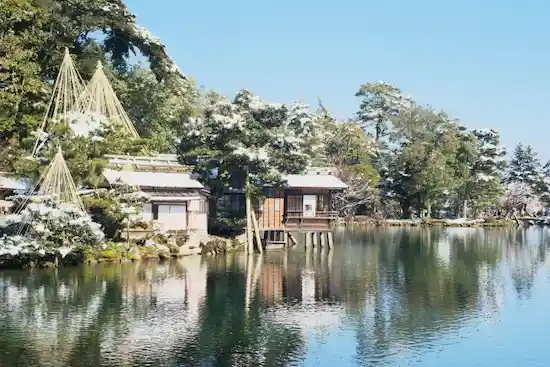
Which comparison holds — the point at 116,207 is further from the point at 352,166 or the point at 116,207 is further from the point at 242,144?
the point at 352,166

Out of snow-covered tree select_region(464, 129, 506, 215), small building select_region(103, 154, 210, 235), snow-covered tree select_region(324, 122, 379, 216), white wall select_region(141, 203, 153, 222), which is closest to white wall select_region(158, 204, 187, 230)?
small building select_region(103, 154, 210, 235)

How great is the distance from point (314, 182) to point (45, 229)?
20.8 metres

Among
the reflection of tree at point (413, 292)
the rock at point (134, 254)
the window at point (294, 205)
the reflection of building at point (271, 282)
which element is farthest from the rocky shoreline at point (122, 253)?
the reflection of tree at point (413, 292)

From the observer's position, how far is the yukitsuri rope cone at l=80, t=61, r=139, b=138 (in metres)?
41.1

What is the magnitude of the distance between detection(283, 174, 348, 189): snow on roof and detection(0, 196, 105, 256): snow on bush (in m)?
16.5

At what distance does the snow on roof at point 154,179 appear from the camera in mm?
36938

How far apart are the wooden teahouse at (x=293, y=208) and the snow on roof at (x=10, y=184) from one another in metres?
13.2

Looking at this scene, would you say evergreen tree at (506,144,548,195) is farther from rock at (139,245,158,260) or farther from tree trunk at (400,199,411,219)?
rock at (139,245,158,260)

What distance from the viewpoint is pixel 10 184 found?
117 feet

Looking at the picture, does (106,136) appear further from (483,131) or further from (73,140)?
(483,131)

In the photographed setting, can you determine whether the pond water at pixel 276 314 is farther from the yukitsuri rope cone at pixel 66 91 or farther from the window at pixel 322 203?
the yukitsuri rope cone at pixel 66 91

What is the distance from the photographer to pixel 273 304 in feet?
78.7

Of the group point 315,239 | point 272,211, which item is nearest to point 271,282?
point 272,211

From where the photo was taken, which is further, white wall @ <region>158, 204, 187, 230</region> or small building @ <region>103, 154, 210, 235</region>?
white wall @ <region>158, 204, 187, 230</region>
